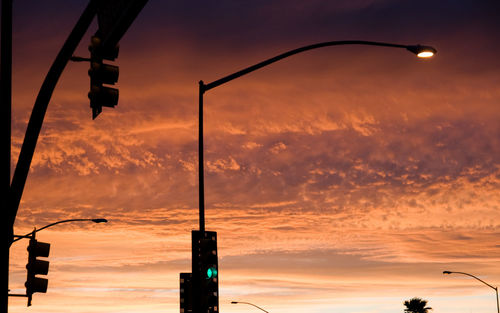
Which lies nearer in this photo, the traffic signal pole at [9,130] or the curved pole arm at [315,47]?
the traffic signal pole at [9,130]

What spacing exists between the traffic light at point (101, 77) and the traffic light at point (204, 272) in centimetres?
737

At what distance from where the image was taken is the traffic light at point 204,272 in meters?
17.0

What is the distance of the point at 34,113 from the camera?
1159 cm

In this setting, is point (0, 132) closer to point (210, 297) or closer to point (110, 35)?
point (110, 35)

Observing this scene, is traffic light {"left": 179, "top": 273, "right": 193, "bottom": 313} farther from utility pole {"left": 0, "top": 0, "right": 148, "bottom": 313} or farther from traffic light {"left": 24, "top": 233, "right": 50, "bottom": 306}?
utility pole {"left": 0, "top": 0, "right": 148, "bottom": 313}

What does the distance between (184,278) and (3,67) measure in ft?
29.3

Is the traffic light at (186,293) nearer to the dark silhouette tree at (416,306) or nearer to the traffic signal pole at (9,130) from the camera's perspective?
the traffic signal pole at (9,130)

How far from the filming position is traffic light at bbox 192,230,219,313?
16969 mm

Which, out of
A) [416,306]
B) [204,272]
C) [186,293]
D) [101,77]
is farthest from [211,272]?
[416,306]

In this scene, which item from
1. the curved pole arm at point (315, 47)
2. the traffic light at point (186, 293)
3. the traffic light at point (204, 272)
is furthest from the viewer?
the traffic light at point (186, 293)

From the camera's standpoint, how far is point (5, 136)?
11.7m

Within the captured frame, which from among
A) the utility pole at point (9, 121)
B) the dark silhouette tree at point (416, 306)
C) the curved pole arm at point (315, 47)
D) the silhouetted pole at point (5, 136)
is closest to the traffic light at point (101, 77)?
the utility pole at point (9, 121)

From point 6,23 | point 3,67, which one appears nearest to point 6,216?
point 3,67

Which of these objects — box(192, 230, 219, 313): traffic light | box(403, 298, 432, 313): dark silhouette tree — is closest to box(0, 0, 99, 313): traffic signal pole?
box(192, 230, 219, 313): traffic light
